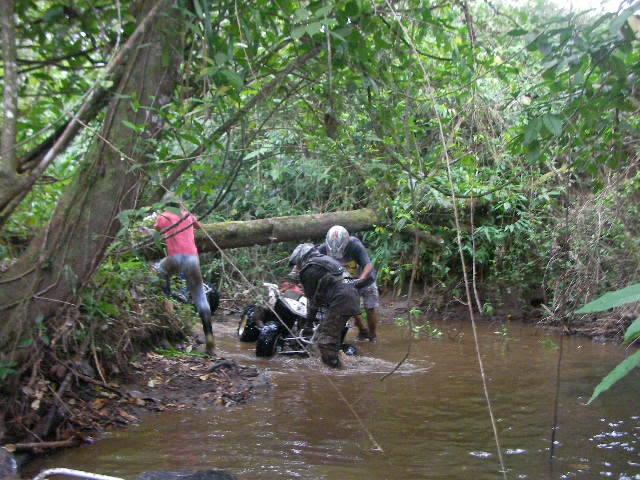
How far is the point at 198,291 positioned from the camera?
322 inches

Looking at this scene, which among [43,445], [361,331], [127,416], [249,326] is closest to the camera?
[43,445]

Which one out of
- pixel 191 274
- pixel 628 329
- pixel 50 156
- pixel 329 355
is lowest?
pixel 329 355

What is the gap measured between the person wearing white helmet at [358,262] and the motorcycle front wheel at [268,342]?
128cm

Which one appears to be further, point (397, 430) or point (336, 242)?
point (336, 242)

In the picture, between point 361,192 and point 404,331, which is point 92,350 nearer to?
point 404,331

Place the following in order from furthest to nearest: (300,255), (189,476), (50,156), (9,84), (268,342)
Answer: (300,255) → (268,342) → (50,156) → (9,84) → (189,476)

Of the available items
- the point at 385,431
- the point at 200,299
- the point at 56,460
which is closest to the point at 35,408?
the point at 56,460

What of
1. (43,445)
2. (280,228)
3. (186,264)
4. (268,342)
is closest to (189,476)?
(43,445)

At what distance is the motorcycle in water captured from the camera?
873cm

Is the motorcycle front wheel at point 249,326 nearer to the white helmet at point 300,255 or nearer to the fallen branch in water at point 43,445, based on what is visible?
the white helmet at point 300,255

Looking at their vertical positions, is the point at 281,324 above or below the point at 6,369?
above

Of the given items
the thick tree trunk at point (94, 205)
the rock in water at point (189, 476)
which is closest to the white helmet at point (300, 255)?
the thick tree trunk at point (94, 205)

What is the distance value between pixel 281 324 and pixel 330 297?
3.28ft

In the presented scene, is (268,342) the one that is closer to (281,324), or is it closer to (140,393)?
(281,324)
